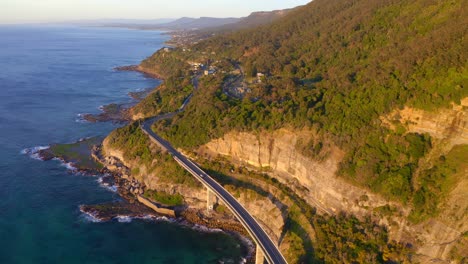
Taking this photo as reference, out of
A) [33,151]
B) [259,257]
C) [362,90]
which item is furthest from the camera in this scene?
[33,151]

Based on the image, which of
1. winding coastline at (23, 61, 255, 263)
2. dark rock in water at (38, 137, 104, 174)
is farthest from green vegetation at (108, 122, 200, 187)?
dark rock in water at (38, 137, 104, 174)

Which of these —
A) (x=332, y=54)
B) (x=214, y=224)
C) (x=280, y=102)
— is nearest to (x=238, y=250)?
(x=214, y=224)

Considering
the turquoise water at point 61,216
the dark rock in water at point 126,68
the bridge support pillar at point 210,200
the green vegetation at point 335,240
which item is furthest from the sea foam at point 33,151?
the dark rock in water at point 126,68

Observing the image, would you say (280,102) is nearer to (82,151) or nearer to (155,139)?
(155,139)

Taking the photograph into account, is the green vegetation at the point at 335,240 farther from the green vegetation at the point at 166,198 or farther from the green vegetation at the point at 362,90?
the green vegetation at the point at 166,198

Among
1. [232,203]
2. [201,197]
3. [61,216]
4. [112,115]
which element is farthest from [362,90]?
[112,115]

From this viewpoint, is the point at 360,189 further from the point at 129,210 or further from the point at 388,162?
the point at 129,210
